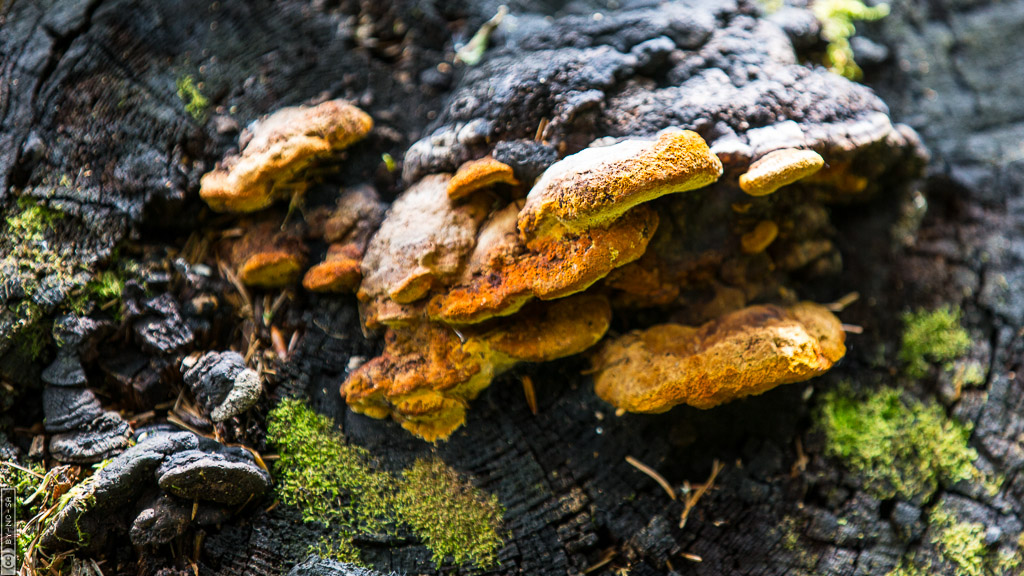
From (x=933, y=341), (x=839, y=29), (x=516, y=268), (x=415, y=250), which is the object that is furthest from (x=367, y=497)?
(x=839, y=29)

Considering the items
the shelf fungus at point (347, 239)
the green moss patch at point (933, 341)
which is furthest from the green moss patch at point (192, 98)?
the green moss patch at point (933, 341)

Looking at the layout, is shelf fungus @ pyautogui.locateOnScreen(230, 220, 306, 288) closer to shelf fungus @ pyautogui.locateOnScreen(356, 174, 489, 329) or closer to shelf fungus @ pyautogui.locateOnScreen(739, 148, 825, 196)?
shelf fungus @ pyautogui.locateOnScreen(356, 174, 489, 329)

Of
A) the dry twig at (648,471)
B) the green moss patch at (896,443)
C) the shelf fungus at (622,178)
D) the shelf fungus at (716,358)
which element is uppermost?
the shelf fungus at (622,178)

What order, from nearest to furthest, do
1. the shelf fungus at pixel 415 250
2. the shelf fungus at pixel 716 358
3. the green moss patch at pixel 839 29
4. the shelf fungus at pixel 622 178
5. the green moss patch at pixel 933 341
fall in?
the shelf fungus at pixel 622 178, the shelf fungus at pixel 716 358, the shelf fungus at pixel 415 250, the green moss patch at pixel 933 341, the green moss patch at pixel 839 29

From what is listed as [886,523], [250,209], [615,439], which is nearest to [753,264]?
[615,439]

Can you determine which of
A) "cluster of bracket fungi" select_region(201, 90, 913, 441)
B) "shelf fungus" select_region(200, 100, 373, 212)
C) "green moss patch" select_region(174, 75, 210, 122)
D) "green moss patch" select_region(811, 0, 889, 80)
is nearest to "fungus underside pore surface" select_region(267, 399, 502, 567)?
"cluster of bracket fungi" select_region(201, 90, 913, 441)

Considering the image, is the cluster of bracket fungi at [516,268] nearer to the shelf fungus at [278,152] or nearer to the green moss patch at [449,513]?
the shelf fungus at [278,152]
